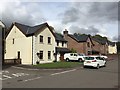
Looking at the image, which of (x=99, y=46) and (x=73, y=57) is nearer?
(x=73, y=57)

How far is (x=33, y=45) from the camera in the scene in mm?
36125

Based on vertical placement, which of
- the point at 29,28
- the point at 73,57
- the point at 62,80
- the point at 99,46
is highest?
the point at 29,28

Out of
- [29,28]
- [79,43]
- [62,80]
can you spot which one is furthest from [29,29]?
[62,80]

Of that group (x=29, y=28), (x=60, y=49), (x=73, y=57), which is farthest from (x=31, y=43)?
(x=73, y=57)

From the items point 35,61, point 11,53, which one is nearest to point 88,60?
point 35,61

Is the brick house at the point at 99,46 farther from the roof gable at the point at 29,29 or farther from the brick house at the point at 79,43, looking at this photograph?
the roof gable at the point at 29,29

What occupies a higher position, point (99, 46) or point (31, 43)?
point (99, 46)

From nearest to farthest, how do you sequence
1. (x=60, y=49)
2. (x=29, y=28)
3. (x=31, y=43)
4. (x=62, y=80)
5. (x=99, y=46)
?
(x=62, y=80) → (x=31, y=43) → (x=29, y=28) → (x=60, y=49) → (x=99, y=46)

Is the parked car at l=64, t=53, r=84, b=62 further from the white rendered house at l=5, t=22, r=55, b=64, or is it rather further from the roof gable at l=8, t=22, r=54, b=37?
the roof gable at l=8, t=22, r=54, b=37

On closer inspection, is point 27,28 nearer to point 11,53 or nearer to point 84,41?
point 11,53

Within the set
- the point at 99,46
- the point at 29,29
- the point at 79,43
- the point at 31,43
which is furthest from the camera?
the point at 99,46

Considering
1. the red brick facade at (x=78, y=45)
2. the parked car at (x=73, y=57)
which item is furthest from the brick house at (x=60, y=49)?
the red brick facade at (x=78, y=45)

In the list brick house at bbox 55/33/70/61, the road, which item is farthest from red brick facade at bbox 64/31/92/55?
the road

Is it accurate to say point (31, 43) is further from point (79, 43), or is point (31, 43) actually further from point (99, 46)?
point (99, 46)
